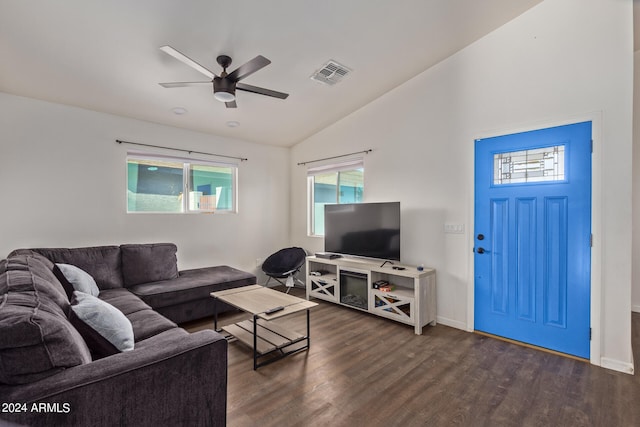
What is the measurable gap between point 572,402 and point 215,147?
4707 mm

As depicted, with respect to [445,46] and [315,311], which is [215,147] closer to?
[315,311]

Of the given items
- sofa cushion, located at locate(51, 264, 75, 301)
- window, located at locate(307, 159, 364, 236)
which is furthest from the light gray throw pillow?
window, located at locate(307, 159, 364, 236)

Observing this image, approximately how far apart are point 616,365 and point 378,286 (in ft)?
6.84

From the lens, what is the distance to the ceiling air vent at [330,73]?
3.07 meters

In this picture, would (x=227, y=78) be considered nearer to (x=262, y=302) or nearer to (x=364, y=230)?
(x=262, y=302)

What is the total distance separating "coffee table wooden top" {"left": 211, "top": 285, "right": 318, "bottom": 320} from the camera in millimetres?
2439

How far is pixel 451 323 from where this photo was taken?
3295 mm

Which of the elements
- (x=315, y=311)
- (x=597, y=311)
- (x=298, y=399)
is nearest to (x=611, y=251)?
(x=597, y=311)

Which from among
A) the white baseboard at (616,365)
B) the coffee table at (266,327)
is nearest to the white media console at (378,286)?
the coffee table at (266,327)

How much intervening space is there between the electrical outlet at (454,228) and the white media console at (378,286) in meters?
0.49

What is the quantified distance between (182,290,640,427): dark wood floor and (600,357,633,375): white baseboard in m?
0.06

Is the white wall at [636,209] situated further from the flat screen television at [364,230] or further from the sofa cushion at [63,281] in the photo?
the sofa cushion at [63,281]

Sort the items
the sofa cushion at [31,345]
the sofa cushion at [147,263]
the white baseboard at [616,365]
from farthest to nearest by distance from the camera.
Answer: the sofa cushion at [147,263] → the white baseboard at [616,365] → the sofa cushion at [31,345]

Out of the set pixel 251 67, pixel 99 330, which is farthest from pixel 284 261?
pixel 99 330
